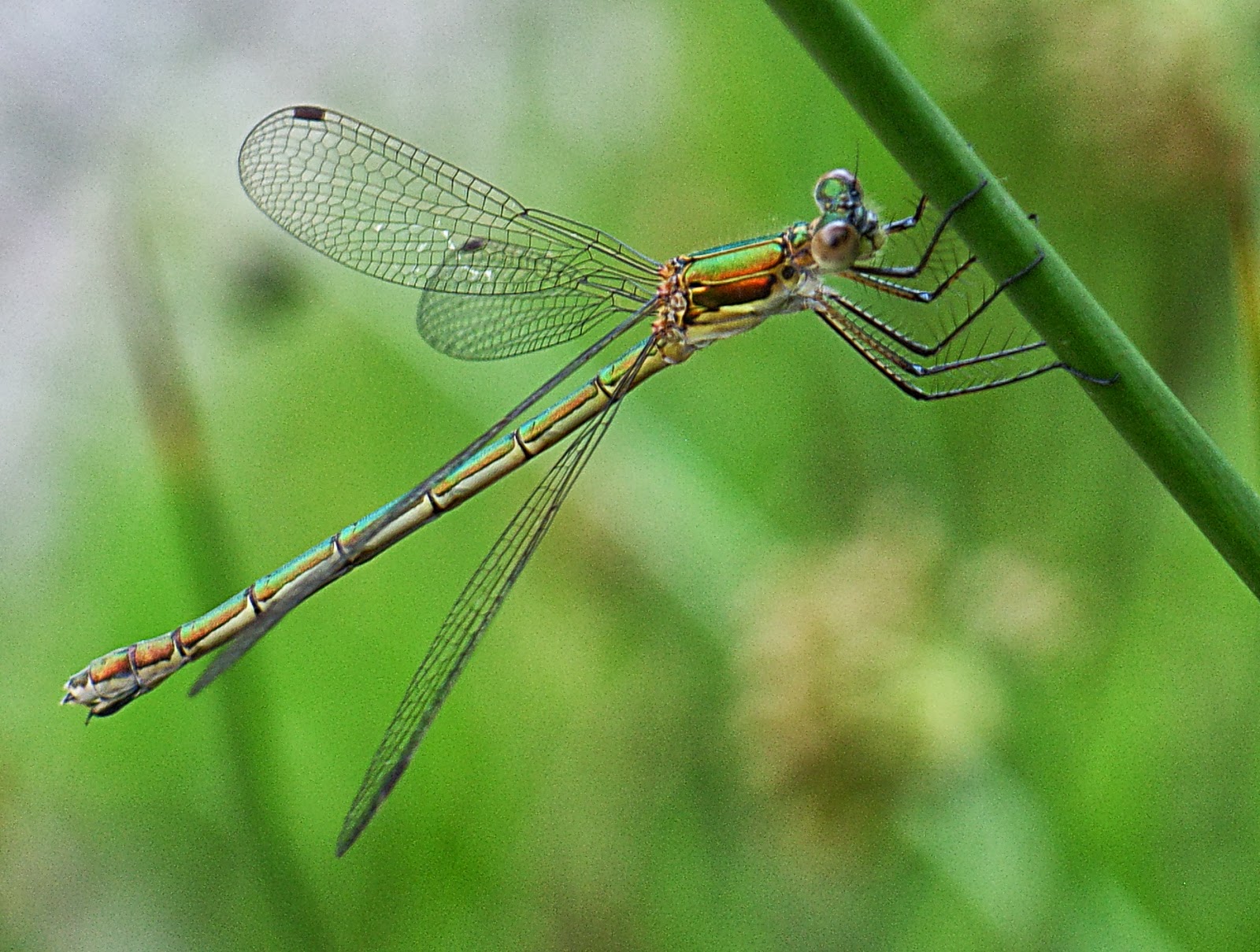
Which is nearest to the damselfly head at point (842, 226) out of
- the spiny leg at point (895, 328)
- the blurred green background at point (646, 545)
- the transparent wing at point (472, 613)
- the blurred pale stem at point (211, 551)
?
the spiny leg at point (895, 328)

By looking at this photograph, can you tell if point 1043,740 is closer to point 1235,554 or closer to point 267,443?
point 1235,554

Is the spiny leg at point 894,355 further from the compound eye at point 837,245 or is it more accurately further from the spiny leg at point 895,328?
the compound eye at point 837,245

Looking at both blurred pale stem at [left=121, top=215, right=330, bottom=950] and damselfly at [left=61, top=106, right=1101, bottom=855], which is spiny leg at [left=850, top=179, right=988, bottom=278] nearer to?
damselfly at [left=61, top=106, right=1101, bottom=855]

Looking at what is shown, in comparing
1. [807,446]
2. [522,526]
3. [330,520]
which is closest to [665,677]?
[807,446]

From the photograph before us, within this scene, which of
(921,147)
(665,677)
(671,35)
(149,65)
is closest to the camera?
(921,147)

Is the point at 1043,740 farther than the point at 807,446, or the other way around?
the point at 807,446

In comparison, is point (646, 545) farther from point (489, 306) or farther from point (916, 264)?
point (916, 264)
